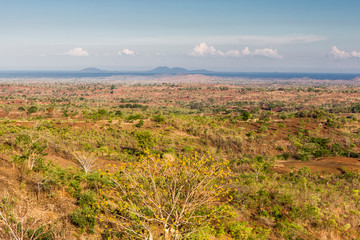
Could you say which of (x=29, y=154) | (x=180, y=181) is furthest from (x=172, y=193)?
(x=29, y=154)

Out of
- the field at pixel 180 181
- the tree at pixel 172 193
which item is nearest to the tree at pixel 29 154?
the field at pixel 180 181

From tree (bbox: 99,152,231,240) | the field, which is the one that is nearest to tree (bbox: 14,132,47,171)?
the field

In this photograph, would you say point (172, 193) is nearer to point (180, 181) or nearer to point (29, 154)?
point (180, 181)

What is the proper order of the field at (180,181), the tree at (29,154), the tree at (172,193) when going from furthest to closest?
the tree at (29,154), the field at (180,181), the tree at (172,193)

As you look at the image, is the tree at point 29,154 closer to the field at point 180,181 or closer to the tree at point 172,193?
the field at point 180,181

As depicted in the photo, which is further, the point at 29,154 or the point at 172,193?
the point at 29,154

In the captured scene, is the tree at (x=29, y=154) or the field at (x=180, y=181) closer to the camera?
the field at (x=180, y=181)

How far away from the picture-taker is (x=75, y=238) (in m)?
6.68

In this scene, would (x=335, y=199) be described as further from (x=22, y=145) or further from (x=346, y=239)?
(x=22, y=145)

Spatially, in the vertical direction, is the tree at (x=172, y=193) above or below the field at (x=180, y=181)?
above

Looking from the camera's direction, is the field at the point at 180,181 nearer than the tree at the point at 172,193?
No

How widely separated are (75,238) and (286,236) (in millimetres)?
7457

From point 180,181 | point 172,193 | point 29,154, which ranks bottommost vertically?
point 29,154

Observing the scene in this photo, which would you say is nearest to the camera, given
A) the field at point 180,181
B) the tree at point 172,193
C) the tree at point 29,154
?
the tree at point 172,193
